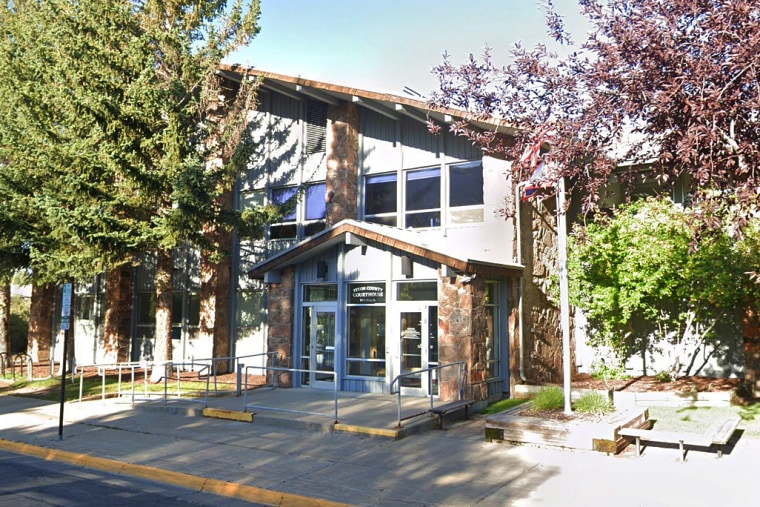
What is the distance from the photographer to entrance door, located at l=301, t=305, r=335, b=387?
52.1ft

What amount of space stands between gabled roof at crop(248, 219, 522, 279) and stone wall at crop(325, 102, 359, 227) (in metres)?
2.60

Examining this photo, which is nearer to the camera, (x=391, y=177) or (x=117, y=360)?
(x=391, y=177)

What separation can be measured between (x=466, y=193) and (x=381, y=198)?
287 centimetres

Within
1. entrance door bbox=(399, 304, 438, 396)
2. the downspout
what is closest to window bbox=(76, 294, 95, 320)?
entrance door bbox=(399, 304, 438, 396)

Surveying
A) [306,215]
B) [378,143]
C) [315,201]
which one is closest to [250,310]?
[306,215]

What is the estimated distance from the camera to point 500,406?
44.6 ft

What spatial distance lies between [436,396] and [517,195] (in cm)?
505

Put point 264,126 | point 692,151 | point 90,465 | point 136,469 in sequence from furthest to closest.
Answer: point 264,126 → point 90,465 → point 136,469 → point 692,151

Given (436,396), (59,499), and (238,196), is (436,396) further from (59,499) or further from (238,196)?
(238,196)

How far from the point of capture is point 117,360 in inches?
902

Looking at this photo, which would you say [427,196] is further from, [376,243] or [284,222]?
[284,222]

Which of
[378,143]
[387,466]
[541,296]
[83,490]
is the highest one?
[378,143]

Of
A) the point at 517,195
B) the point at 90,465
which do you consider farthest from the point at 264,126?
the point at 90,465

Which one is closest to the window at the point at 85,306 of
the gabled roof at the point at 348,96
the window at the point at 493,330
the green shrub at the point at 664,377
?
the gabled roof at the point at 348,96
